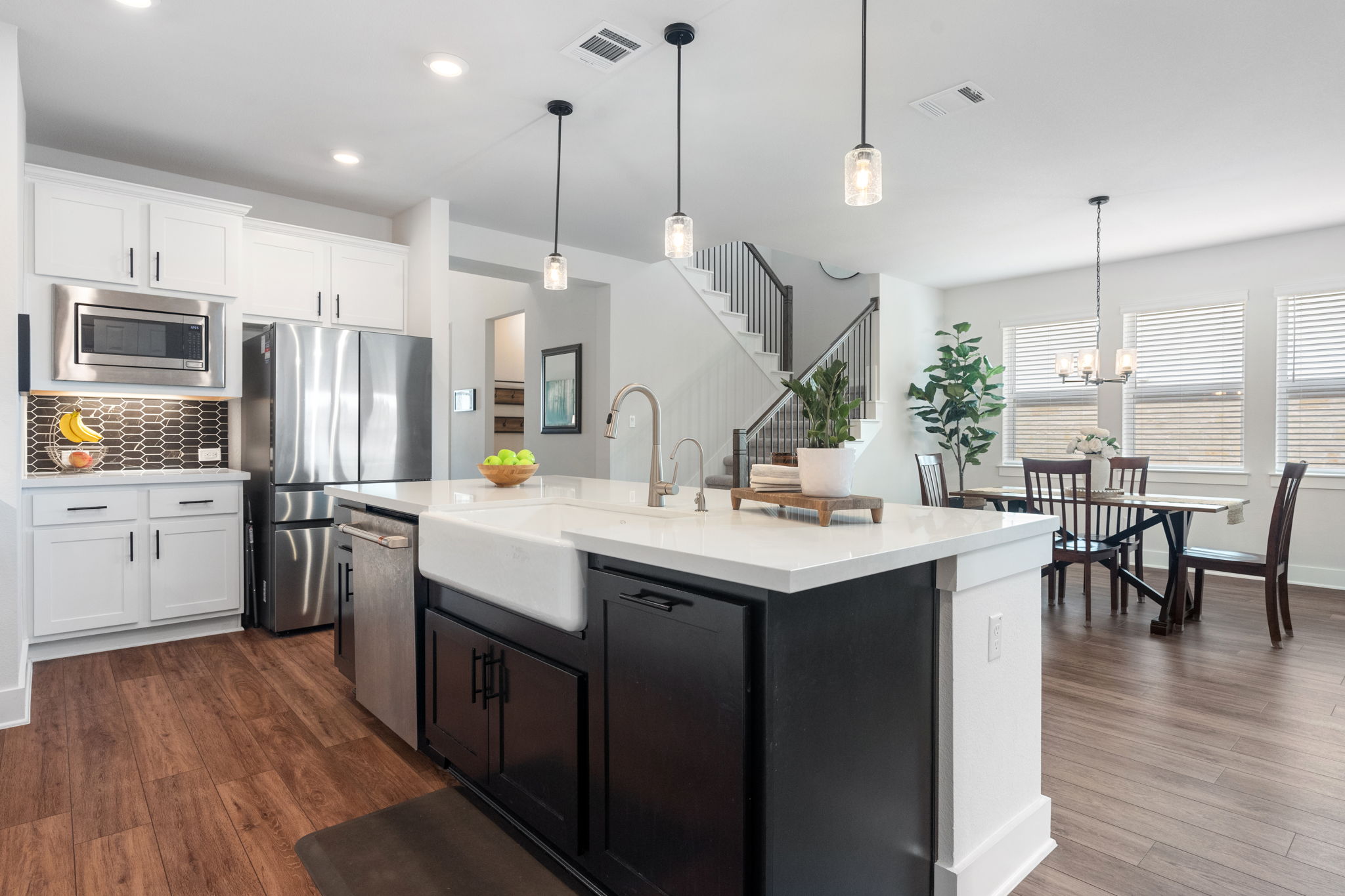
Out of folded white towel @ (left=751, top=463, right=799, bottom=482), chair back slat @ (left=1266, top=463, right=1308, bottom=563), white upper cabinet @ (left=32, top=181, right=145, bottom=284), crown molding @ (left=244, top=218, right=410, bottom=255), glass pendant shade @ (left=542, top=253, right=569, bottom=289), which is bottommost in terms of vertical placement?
chair back slat @ (left=1266, top=463, right=1308, bottom=563)

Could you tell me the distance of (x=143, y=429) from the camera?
14.1 feet

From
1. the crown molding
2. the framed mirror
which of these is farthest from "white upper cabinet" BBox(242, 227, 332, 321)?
the framed mirror

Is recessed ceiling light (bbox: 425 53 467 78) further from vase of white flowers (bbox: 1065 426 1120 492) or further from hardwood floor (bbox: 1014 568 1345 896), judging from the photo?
vase of white flowers (bbox: 1065 426 1120 492)

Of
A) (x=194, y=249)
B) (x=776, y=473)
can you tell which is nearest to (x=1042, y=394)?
(x=776, y=473)

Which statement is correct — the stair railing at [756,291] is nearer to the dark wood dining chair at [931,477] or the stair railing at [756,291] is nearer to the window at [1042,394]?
the window at [1042,394]

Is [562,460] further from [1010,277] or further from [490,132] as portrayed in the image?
[1010,277]

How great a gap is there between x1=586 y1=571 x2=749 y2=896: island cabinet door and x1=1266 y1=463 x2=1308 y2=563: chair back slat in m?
3.85

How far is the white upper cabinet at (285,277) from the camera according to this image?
4.30m

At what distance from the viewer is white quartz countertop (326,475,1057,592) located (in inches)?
52.1

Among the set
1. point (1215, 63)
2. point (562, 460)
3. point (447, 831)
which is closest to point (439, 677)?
point (447, 831)

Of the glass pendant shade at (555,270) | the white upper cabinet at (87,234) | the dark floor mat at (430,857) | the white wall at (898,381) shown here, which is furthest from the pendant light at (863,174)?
the white wall at (898,381)

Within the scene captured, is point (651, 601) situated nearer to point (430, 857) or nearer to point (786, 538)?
point (786, 538)

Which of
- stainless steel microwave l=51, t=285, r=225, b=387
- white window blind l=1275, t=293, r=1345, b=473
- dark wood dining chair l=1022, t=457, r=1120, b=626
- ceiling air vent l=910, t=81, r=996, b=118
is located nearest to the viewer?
ceiling air vent l=910, t=81, r=996, b=118

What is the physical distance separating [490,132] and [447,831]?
3.18 metres
